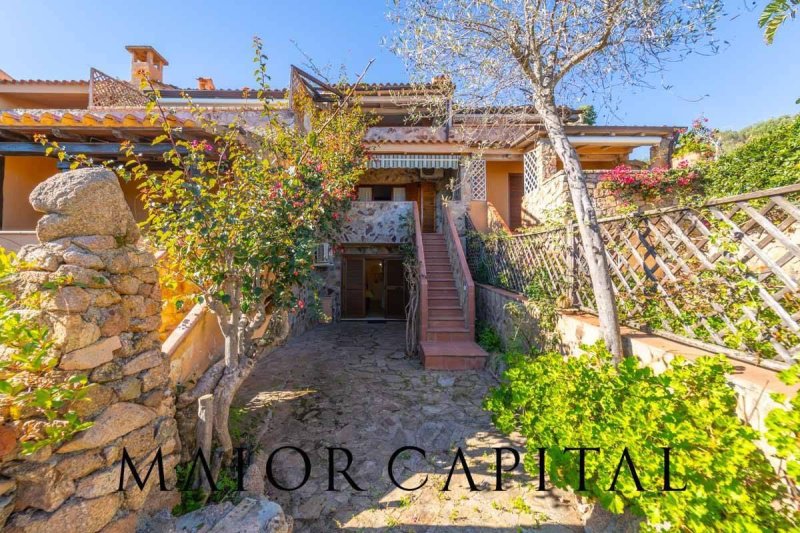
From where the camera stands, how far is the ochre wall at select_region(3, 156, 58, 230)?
8.51 m

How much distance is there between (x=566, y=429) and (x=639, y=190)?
9.24 metres

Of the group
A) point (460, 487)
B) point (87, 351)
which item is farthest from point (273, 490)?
point (87, 351)

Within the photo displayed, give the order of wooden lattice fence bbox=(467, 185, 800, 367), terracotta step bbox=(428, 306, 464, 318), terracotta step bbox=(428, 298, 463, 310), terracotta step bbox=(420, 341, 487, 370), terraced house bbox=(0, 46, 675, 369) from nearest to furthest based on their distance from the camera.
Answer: wooden lattice fence bbox=(467, 185, 800, 367) < terraced house bbox=(0, 46, 675, 369) < terracotta step bbox=(420, 341, 487, 370) < terracotta step bbox=(428, 306, 464, 318) < terracotta step bbox=(428, 298, 463, 310)

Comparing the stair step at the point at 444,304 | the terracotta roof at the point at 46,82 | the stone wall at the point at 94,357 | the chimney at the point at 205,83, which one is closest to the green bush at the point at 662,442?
the stone wall at the point at 94,357

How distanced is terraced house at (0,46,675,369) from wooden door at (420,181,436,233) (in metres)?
0.05

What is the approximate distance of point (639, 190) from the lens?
30.8ft

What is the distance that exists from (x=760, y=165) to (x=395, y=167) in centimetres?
1036

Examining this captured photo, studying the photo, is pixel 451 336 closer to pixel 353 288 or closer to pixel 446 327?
pixel 446 327

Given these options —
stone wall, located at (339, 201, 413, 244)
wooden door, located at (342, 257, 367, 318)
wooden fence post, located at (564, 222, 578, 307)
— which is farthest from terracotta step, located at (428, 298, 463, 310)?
wooden door, located at (342, 257, 367, 318)

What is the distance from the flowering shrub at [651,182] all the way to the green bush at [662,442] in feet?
25.5

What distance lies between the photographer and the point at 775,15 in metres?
3.83

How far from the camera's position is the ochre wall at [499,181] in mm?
14734

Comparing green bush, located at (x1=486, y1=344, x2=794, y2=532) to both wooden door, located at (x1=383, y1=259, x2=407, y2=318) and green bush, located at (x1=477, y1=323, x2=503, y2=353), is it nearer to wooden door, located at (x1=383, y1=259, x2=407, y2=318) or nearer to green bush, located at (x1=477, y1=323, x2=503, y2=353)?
green bush, located at (x1=477, y1=323, x2=503, y2=353)

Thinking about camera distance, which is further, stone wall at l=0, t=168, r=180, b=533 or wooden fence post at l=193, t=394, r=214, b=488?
wooden fence post at l=193, t=394, r=214, b=488
